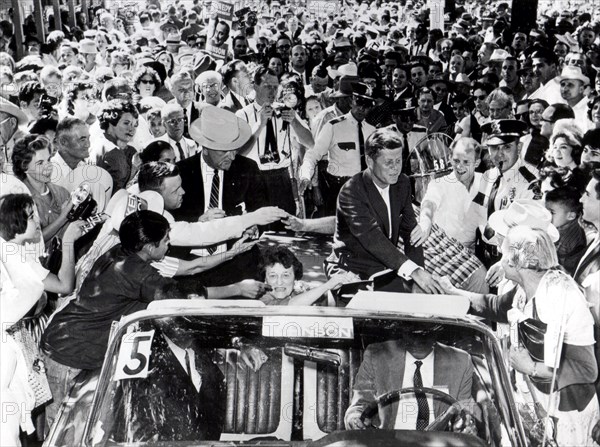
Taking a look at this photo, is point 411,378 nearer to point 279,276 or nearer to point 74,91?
point 279,276

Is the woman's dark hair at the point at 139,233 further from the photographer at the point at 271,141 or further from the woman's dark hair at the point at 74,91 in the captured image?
the woman's dark hair at the point at 74,91

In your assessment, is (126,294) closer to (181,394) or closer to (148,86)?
(181,394)

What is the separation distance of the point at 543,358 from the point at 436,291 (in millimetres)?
1375

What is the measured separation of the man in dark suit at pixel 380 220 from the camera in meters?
5.78

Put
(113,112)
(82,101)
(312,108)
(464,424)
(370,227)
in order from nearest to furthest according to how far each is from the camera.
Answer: (464,424) → (370,227) → (113,112) → (82,101) → (312,108)

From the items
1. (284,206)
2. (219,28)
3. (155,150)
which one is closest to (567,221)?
(155,150)

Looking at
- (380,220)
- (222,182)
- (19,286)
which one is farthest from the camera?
(222,182)

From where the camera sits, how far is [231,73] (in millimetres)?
11078

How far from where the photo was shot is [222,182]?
22.6ft

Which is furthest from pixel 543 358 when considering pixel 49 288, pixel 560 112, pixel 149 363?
pixel 560 112

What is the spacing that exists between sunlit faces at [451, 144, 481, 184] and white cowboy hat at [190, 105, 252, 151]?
169 cm

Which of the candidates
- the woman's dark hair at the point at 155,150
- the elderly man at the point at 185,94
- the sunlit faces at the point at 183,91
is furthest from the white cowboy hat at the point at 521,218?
the sunlit faces at the point at 183,91

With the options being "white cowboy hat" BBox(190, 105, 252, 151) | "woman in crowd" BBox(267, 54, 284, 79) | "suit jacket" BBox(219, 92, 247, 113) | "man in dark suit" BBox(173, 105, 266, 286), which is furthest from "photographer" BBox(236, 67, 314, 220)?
"woman in crowd" BBox(267, 54, 284, 79)

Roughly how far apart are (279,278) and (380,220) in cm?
110
